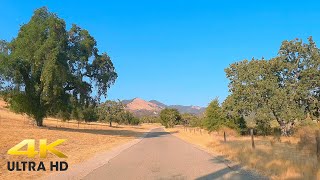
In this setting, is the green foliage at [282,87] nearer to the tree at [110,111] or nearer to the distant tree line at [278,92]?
the distant tree line at [278,92]

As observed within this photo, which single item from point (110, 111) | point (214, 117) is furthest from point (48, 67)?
point (110, 111)

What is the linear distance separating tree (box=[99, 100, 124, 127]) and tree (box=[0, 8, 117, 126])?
6000cm

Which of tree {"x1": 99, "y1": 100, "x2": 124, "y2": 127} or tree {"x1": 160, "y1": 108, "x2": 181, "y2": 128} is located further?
tree {"x1": 160, "y1": 108, "x2": 181, "y2": 128}

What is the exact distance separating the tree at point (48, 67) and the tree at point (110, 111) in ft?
197

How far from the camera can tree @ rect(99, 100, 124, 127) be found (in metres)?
104

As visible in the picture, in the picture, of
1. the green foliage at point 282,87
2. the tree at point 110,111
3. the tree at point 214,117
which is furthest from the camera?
the tree at point 110,111

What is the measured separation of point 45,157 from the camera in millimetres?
16078

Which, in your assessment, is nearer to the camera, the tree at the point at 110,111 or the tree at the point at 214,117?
the tree at the point at 214,117

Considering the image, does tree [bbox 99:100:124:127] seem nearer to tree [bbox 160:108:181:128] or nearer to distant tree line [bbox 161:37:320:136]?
tree [bbox 160:108:181:128]

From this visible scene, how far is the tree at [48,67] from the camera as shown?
36.5m

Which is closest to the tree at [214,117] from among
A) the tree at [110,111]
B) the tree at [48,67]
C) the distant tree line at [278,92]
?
the distant tree line at [278,92]

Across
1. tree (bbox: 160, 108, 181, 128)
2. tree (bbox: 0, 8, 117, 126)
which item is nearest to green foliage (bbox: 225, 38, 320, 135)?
tree (bbox: 0, 8, 117, 126)

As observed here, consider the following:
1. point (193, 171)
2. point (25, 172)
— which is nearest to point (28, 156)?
point (25, 172)

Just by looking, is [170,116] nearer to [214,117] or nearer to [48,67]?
[214,117]
